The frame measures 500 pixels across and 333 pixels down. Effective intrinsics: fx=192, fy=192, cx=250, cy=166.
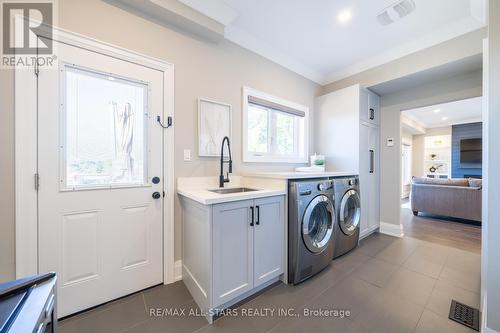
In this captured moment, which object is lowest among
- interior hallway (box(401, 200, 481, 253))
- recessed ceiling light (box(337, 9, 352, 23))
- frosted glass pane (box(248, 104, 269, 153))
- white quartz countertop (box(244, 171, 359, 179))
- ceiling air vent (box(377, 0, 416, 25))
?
interior hallway (box(401, 200, 481, 253))

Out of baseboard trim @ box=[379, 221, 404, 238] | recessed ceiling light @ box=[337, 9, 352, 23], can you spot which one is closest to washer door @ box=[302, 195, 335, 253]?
baseboard trim @ box=[379, 221, 404, 238]

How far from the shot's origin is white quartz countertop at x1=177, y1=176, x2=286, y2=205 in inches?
56.4

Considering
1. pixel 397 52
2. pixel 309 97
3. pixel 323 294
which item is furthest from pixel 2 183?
pixel 397 52

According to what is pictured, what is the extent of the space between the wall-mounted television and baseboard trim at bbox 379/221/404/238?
6.41 metres

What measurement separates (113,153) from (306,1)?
2.31 m

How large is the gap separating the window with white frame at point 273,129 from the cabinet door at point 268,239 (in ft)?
2.84

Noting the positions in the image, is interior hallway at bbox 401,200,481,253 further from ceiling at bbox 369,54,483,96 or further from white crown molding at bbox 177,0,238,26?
white crown molding at bbox 177,0,238,26

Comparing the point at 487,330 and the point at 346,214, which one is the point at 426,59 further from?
the point at 487,330

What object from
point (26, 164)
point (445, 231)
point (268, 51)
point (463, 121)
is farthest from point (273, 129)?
point (463, 121)

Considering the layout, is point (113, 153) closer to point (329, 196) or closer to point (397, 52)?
point (329, 196)

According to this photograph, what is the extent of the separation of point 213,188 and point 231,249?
2.52 ft

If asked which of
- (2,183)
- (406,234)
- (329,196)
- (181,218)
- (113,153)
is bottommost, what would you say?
(406,234)

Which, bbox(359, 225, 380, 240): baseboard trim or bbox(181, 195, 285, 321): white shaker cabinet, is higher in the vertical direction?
bbox(181, 195, 285, 321): white shaker cabinet

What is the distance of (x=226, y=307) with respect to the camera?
1524mm
